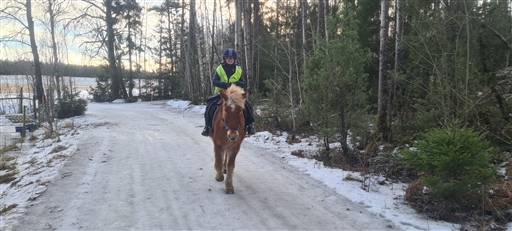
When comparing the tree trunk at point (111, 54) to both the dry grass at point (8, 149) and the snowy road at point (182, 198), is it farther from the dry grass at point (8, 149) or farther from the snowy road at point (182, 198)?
the snowy road at point (182, 198)

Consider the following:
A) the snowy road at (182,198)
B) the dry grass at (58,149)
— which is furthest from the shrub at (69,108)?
the snowy road at (182,198)

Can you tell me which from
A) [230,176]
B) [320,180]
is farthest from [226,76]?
[320,180]

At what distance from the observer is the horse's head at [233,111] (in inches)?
194

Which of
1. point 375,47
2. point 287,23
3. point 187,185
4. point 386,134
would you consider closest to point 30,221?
point 187,185

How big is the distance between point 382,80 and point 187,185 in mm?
5797

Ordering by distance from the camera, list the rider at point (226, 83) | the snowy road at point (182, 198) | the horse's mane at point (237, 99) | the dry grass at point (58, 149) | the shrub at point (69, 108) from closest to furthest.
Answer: the snowy road at point (182, 198) → the horse's mane at point (237, 99) → the rider at point (226, 83) → the dry grass at point (58, 149) → the shrub at point (69, 108)

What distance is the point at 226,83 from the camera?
6281 mm

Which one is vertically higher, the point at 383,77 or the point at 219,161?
the point at 383,77

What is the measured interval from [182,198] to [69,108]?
17.3 meters

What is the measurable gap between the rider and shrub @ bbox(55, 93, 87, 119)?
53.6ft

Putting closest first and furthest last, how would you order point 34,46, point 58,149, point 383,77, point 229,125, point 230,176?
point 229,125, point 230,176, point 383,77, point 58,149, point 34,46

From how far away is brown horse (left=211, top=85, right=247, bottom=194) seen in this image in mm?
4977

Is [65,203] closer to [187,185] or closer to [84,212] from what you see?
[84,212]

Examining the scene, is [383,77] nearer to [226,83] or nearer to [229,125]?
[226,83]
